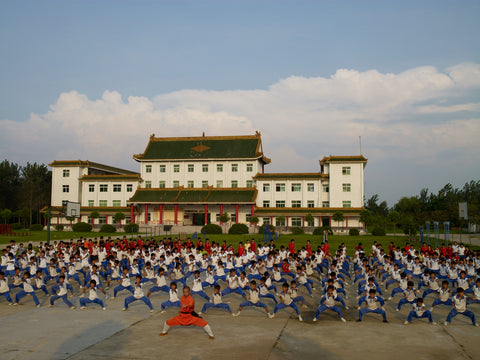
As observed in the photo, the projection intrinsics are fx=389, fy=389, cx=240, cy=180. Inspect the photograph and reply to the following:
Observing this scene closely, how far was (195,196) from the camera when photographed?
54.4 metres

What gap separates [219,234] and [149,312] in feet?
114

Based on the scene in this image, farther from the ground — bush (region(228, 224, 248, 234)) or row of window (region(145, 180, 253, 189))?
row of window (region(145, 180, 253, 189))

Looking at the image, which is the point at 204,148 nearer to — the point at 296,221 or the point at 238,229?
the point at 238,229

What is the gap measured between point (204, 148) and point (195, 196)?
319 inches

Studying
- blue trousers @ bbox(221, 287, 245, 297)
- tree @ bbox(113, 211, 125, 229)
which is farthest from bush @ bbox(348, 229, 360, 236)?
blue trousers @ bbox(221, 287, 245, 297)

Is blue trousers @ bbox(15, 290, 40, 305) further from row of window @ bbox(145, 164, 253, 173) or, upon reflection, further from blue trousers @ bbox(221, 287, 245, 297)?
row of window @ bbox(145, 164, 253, 173)

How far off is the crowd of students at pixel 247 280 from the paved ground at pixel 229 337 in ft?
1.47

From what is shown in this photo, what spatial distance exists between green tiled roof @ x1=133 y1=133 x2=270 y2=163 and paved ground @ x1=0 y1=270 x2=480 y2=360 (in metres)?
44.9

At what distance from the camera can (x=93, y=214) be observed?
53.7 metres

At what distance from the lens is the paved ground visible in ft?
27.3

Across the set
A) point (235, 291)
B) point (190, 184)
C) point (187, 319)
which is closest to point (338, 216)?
point (190, 184)

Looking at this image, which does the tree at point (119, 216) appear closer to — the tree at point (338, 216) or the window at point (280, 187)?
the window at point (280, 187)

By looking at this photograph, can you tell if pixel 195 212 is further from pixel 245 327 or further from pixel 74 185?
pixel 245 327

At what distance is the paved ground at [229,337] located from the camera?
832cm
